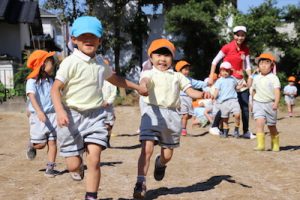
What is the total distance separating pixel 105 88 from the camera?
7.77m

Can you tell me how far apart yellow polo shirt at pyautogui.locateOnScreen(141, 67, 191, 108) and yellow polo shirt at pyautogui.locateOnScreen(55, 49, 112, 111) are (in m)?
0.68

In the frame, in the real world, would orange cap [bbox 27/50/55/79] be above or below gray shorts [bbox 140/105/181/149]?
above

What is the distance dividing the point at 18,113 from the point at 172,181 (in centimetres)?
1232

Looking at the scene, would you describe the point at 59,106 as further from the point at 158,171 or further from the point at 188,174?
the point at 188,174

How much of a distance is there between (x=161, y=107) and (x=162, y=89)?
174mm

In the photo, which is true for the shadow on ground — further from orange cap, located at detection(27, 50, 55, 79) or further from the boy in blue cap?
orange cap, located at detection(27, 50, 55, 79)

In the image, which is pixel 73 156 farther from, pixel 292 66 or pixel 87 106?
pixel 292 66

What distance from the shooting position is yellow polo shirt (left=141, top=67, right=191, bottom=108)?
4.73 m

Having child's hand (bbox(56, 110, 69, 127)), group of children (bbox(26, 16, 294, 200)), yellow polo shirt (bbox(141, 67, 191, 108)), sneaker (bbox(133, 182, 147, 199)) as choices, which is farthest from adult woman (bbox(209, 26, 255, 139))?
child's hand (bbox(56, 110, 69, 127))

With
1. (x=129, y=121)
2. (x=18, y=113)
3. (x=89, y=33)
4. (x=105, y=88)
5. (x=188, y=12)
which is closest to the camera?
(x=89, y=33)

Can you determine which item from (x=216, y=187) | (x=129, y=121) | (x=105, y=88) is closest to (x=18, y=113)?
(x=129, y=121)

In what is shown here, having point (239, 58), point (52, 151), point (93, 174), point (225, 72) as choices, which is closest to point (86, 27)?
point (93, 174)

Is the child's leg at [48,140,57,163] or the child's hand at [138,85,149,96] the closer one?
the child's hand at [138,85,149,96]

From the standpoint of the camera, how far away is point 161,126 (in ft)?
15.3
